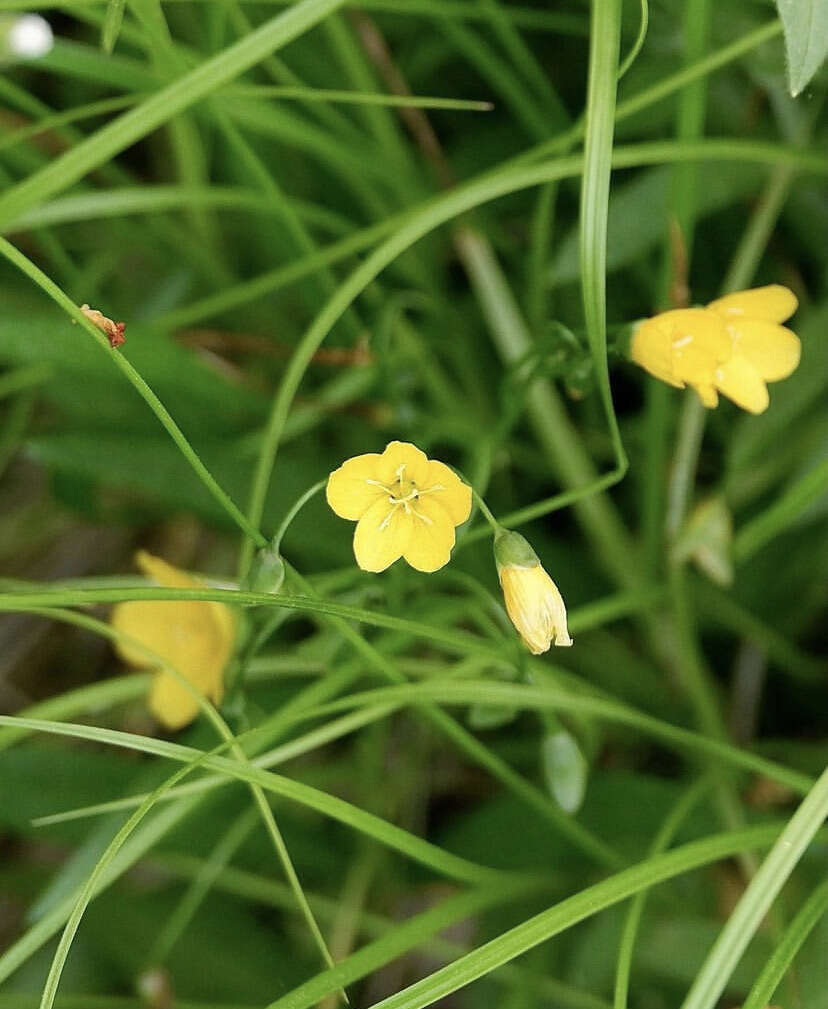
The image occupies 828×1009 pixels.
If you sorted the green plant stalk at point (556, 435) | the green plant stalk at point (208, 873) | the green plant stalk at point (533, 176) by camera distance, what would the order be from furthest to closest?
the green plant stalk at point (556, 435)
the green plant stalk at point (208, 873)
the green plant stalk at point (533, 176)

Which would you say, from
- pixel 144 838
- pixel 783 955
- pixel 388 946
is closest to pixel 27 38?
pixel 144 838

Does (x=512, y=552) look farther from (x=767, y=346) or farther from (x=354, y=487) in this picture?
(x=767, y=346)

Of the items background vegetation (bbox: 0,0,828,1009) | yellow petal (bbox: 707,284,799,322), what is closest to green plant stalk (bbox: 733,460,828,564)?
background vegetation (bbox: 0,0,828,1009)

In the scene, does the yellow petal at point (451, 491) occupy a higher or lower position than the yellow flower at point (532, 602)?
higher

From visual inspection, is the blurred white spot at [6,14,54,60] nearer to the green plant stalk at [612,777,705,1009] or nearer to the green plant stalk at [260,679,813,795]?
the green plant stalk at [260,679,813,795]

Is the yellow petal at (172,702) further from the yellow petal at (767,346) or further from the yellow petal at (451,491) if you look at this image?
the yellow petal at (767,346)

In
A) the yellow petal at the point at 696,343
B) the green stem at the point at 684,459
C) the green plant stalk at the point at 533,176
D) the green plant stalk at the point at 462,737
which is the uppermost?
the green plant stalk at the point at 533,176

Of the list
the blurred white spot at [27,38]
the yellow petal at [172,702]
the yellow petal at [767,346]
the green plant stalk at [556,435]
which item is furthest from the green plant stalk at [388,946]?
the blurred white spot at [27,38]
